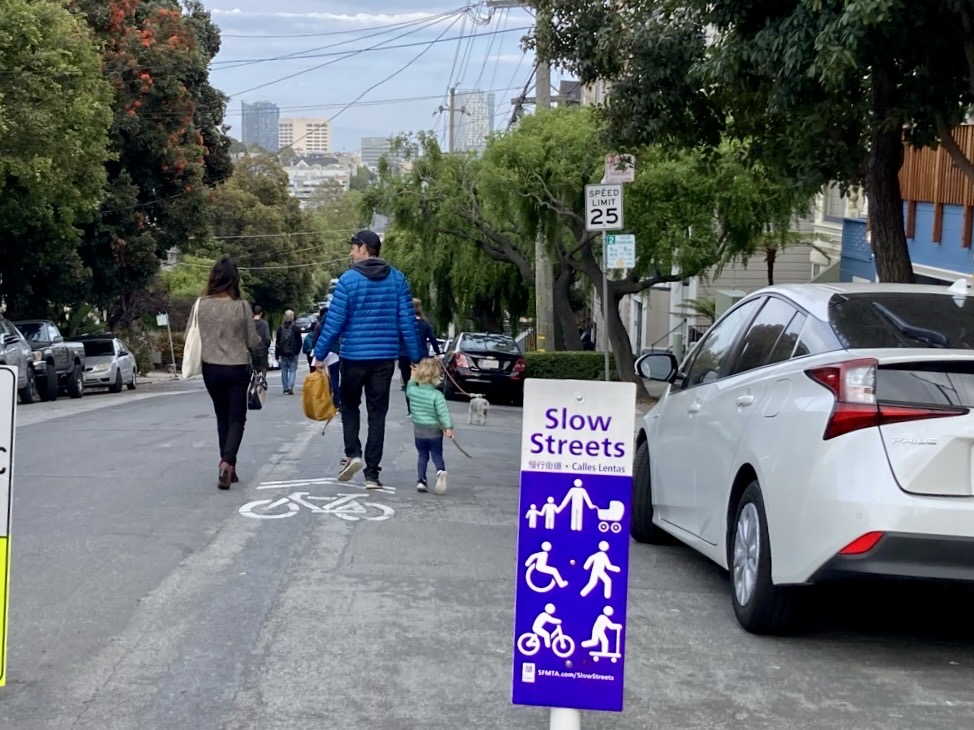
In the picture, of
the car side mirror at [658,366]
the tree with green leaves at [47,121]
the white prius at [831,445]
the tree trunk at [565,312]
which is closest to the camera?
the white prius at [831,445]

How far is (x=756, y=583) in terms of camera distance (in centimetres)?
621

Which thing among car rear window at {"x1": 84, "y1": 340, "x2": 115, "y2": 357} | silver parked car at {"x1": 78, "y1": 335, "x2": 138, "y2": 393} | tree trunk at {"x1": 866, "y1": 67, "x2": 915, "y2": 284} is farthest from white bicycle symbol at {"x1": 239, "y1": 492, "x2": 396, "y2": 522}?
car rear window at {"x1": 84, "y1": 340, "x2": 115, "y2": 357}

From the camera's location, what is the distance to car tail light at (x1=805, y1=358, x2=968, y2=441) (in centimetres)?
554

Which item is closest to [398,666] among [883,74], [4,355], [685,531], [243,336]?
[685,531]

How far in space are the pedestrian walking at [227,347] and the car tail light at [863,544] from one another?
18.9 feet

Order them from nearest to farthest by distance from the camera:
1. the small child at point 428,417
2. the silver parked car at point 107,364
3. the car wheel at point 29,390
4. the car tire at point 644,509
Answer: the car tire at point 644,509 → the small child at point 428,417 → the car wheel at point 29,390 → the silver parked car at point 107,364

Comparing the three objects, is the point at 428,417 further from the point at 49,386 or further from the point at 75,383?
the point at 75,383

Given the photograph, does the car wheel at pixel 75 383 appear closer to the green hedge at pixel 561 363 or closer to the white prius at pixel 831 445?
the green hedge at pixel 561 363

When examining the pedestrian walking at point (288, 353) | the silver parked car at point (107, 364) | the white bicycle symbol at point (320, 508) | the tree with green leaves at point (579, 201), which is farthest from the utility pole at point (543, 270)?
the white bicycle symbol at point (320, 508)

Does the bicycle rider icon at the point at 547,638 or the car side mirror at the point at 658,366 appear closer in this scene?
the bicycle rider icon at the point at 547,638

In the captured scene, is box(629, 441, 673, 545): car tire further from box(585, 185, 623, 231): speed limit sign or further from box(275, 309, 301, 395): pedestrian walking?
box(275, 309, 301, 395): pedestrian walking

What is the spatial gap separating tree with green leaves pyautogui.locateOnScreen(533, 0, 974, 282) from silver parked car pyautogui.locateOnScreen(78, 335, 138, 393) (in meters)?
21.7

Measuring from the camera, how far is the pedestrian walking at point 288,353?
26.2 m

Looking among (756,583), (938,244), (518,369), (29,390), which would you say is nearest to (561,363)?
(518,369)
